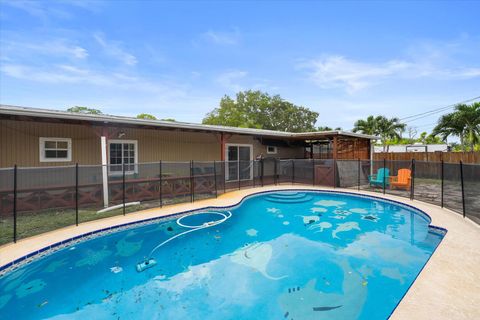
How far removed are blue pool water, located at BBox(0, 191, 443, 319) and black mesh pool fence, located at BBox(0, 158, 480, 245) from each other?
150 centimetres

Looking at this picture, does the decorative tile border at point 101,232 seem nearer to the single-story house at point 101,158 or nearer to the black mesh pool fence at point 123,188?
the black mesh pool fence at point 123,188

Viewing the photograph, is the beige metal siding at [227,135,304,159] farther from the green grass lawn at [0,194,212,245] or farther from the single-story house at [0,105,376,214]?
the green grass lawn at [0,194,212,245]

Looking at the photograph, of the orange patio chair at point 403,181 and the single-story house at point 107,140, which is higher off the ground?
the single-story house at point 107,140

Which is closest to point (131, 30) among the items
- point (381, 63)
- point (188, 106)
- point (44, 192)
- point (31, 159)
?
point (31, 159)

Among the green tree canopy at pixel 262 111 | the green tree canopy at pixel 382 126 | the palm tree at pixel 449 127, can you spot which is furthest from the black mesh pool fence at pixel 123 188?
the green tree canopy at pixel 262 111

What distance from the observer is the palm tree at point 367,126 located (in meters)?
23.0

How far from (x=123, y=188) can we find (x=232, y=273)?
4.32 meters

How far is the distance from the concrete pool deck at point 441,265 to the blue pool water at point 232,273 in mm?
405

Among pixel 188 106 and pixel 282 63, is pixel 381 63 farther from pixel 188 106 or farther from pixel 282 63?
pixel 188 106

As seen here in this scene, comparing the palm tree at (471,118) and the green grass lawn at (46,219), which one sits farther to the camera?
the palm tree at (471,118)

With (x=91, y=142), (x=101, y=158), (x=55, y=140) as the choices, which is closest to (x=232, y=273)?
(x=101, y=158)

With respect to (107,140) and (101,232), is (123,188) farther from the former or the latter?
(107,140)

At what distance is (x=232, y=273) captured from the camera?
4.62 meters

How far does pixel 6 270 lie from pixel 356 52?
15739 millimetres
